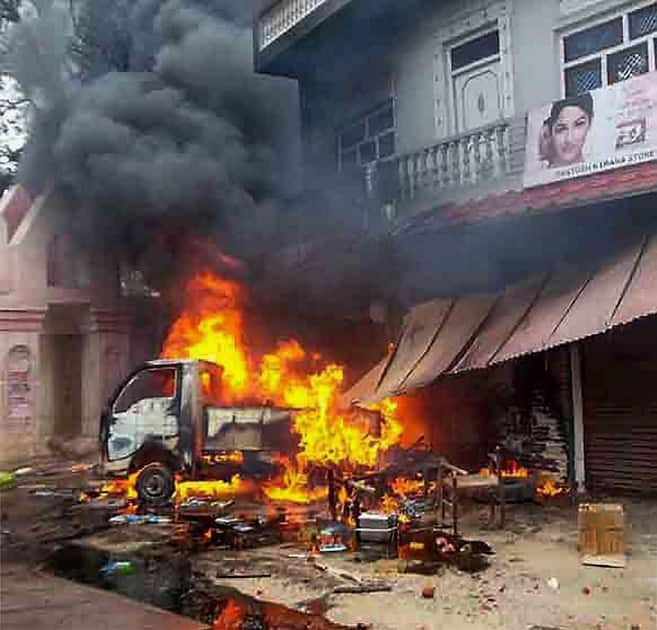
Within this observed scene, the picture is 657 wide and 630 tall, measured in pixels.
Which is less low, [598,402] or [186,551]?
[598,402]

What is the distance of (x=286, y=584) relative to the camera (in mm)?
8117

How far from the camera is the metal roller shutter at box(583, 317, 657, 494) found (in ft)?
39.4

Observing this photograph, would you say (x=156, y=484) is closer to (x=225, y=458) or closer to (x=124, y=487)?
(x=225, y=458)

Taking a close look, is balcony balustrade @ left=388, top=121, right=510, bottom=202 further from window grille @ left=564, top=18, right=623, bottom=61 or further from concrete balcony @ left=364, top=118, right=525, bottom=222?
window grille @ left=564, top=18, right=623, bottom=61

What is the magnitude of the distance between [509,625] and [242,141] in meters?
13.2

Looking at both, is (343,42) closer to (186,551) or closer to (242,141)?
(242,141)

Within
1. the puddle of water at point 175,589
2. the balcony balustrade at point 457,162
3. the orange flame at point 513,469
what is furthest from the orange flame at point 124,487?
the balcony balustrade at point 457,162

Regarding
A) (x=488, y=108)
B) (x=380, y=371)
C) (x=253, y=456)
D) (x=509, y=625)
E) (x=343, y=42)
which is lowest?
(x=509, y=625)

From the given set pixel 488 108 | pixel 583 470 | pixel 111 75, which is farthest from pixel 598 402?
pixel 111 75

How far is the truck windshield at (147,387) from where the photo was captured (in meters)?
13.4

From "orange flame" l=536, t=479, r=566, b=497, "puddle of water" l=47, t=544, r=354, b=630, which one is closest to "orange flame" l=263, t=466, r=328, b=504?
"orange flame" l=536, t=479, r=566, b=497

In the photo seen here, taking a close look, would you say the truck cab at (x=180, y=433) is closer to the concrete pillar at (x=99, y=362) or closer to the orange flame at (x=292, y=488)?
the orange flame at (x=292, y=488)

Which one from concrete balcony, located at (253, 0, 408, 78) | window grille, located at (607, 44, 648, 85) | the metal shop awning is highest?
concrete balcony, located at (253, 0, 408, 78)

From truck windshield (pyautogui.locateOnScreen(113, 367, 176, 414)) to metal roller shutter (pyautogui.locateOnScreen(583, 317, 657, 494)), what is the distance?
5.99 m
